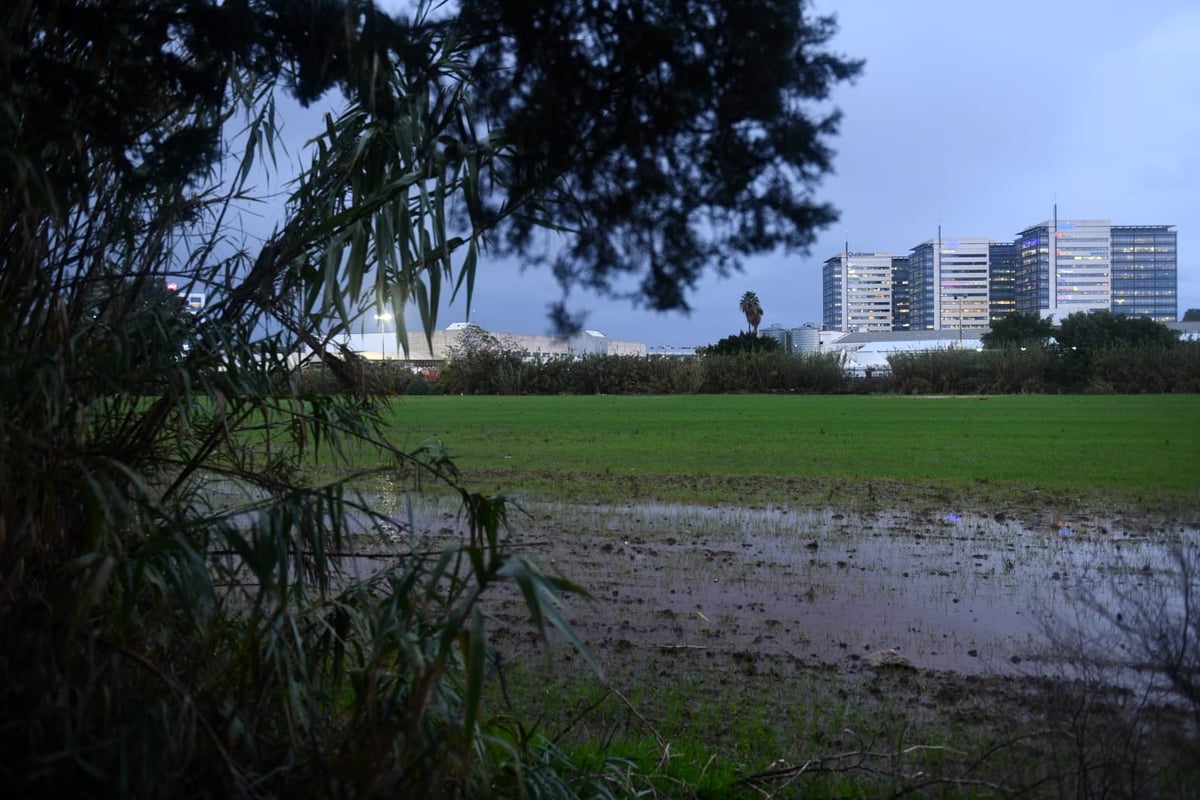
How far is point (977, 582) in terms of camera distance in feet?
18.0

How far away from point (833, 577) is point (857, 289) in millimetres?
2254

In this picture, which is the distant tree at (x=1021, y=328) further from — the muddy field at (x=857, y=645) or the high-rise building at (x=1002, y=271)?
the muddy field at (x=857, y=645)

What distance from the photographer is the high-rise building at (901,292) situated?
417cm

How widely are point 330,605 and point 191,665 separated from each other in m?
0.42

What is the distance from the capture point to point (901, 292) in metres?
4.36

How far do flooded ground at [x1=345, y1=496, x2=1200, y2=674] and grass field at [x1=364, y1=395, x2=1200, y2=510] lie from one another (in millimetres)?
793

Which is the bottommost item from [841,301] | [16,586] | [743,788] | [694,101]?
[743,788]

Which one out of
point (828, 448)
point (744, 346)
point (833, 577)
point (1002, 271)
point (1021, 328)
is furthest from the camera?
point (744, 346)

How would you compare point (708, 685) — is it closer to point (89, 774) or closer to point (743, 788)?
point (743, 788)

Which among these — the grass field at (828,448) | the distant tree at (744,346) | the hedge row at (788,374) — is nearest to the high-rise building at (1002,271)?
the grass field at (828,448)

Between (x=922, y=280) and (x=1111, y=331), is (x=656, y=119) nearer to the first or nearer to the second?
(x=922, y=280)

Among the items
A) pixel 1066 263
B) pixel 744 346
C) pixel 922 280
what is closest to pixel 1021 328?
pixel 922 280

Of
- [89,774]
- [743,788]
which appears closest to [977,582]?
[743,788]

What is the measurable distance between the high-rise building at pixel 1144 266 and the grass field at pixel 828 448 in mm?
1440
